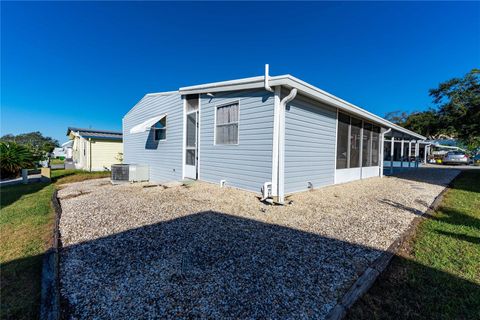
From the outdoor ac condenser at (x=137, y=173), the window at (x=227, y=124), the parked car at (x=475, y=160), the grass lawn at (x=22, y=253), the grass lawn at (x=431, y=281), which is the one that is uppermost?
the window at (x=227, y=124)

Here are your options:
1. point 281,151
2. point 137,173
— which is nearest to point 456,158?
point 281,151

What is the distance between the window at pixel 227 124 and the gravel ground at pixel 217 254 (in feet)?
6.79

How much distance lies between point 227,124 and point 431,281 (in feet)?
18.4

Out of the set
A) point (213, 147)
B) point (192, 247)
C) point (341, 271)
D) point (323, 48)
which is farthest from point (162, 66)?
point (341, 271)

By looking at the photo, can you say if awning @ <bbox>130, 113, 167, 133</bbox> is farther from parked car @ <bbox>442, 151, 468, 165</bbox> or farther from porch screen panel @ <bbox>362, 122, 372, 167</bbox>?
parked car @ <bbox>442, 151, 468, 165</bbox>

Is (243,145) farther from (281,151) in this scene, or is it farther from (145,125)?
(145,125)

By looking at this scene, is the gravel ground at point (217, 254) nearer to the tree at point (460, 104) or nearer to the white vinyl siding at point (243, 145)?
the white vinyl siding at point (243, 145)

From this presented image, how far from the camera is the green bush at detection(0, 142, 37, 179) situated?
39.6 ft

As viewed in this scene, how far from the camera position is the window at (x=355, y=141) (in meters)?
8.99

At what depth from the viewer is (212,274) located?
2.36 metres

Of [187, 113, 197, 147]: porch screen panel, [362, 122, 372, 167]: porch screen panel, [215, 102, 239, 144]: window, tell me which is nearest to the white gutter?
[215, 102, 239, 144]: window

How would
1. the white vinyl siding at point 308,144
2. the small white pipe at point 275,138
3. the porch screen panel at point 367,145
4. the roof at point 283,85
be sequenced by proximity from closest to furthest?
the roof at point 283,85, the small white pipe at point 275,138, the white vinyl siding at point 308,144, the porch screen panel at point 367,145

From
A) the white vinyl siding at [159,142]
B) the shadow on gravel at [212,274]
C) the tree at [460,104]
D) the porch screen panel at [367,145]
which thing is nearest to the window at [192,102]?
the white vinyl siding at [159,142]

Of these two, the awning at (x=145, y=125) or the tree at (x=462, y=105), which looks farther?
the tree at (x=462, y=105)
